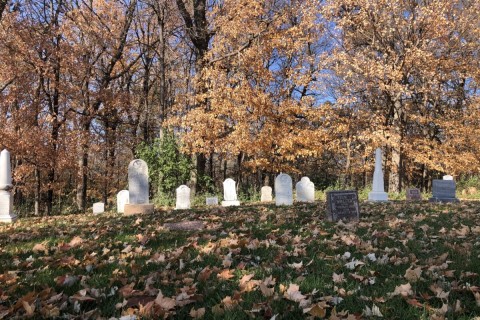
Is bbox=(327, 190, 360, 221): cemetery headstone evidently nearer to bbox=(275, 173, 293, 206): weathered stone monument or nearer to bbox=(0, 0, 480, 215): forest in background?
bbox=(275, 173, 293, 206): weathered stone monument

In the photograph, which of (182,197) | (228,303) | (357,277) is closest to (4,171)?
(182,197)

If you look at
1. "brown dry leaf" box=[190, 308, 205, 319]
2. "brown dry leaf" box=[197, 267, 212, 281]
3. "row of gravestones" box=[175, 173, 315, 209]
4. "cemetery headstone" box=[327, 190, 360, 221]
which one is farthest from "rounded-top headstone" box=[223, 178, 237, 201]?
"brown dry leaf" box=[190, 308, 205, 319]

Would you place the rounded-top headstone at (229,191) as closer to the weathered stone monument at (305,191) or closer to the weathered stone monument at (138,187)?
the weathered stone monument at (305,191)

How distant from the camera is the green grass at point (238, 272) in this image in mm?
2943

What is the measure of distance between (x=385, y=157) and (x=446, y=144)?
383cm

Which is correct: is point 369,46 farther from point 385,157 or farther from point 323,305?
point 323,305

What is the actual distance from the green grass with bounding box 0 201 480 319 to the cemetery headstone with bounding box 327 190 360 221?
1.19m

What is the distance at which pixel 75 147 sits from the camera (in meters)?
20.0

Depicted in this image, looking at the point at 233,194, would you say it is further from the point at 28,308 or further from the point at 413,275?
the point at 28,308

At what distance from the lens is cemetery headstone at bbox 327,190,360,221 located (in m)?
7.95

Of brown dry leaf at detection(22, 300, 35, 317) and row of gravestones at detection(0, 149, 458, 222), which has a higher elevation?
row of gravestones at detection(0, 149, 458, 222)

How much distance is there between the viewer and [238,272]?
3918 mm

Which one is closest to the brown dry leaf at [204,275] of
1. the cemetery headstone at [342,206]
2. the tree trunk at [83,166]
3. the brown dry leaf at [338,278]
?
the brown dry leaf at [338,278]

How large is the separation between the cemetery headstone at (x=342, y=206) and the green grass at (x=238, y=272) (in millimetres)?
1193
